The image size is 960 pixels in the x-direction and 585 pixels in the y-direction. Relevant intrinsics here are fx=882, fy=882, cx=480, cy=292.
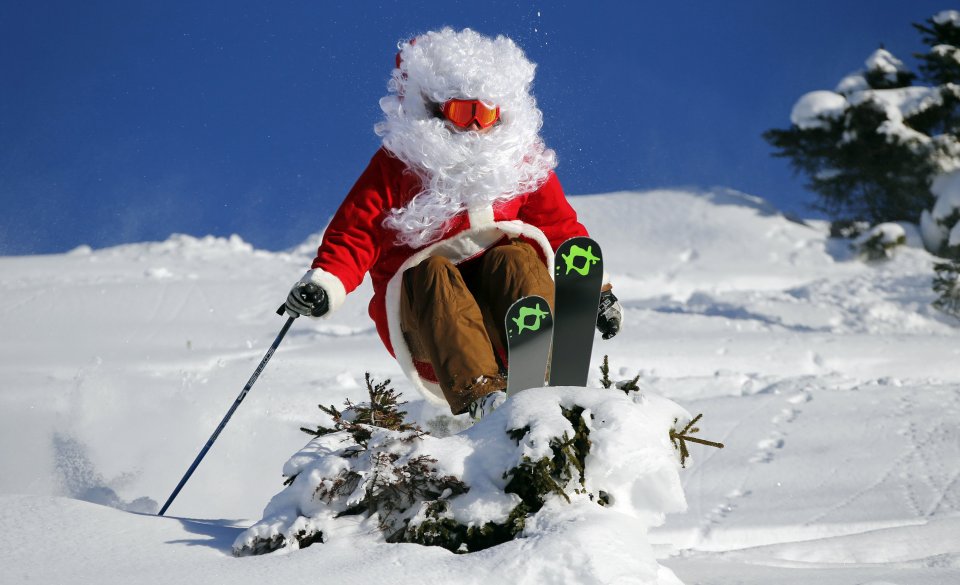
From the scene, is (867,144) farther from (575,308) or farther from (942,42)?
(575,308)

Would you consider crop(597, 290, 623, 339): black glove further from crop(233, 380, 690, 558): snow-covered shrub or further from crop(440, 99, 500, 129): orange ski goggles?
crop(233, 380, 690, 558): snow-covered shrub

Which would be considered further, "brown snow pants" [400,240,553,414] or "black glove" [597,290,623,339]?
"black glove" [597,290,623,339]

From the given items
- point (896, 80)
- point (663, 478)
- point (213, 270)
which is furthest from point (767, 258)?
point (663, 478)

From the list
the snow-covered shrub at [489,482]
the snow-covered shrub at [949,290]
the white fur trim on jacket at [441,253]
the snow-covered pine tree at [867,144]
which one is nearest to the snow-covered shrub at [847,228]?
the snow-covered pine tree at [867,144]

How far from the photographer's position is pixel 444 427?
2834mm

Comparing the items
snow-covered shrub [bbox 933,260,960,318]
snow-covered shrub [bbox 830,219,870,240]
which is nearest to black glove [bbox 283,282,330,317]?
snow-covered shrub [bbox 933,260,960,318]

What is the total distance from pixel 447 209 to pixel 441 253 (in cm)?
14

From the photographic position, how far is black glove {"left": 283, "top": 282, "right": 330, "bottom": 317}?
2.42m

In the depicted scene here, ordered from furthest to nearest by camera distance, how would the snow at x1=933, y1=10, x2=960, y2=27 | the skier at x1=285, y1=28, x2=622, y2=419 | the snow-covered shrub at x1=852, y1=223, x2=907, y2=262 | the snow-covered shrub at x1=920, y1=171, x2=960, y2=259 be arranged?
1. the snow at x1=933, y1=10, x2=960, y2=27
2. the snow-covered shrub at x1=852, y1=223, x2=907, y2=262
3. the snow-covered shrub at x1=920, y1=171, x2=960, y2=259
4. the skier at x1=285, y1=28, x2=622, y2=419

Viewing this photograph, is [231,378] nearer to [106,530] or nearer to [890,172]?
[106,530]

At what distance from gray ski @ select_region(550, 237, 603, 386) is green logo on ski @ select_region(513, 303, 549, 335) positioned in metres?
0.07

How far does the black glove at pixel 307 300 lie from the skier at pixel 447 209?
1cm

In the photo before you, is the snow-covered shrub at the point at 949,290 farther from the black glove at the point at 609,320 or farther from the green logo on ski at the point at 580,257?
the green logo on ski at the point at 580,257

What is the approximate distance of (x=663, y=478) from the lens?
66.5 inches
